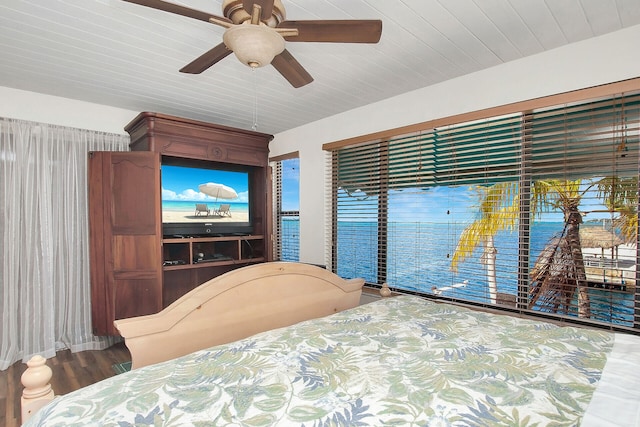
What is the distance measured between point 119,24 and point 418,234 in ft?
8.07

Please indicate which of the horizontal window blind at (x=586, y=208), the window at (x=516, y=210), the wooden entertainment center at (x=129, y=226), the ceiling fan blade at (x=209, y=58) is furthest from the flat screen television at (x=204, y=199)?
the horizontal window blind at (x=586, y=208)

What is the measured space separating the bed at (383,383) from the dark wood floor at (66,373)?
1.78m

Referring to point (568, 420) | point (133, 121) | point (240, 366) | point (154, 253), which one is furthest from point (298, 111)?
point (568, 420)

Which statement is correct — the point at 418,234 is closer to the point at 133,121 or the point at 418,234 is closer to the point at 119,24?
the point at 119,24

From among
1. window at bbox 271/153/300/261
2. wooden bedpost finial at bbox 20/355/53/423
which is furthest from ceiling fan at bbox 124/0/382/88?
window at bbox 271/153/300/261

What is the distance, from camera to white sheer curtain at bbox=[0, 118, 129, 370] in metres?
2.70

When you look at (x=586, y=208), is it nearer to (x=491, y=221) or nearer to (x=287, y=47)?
(x=491, y=221)

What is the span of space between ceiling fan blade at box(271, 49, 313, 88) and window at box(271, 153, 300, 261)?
197 cm

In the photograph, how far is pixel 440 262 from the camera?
2.55 metres

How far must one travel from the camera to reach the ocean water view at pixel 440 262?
1.88 metres

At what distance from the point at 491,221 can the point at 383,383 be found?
1705mm

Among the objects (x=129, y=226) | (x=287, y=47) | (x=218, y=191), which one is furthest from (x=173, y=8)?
(x=218, y=191)

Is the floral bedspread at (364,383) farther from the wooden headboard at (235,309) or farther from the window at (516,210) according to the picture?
the window at (516,210)

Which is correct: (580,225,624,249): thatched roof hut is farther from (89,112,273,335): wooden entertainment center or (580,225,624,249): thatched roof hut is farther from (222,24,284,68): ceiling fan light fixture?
(89,112,273,335): wooden entertainment center
